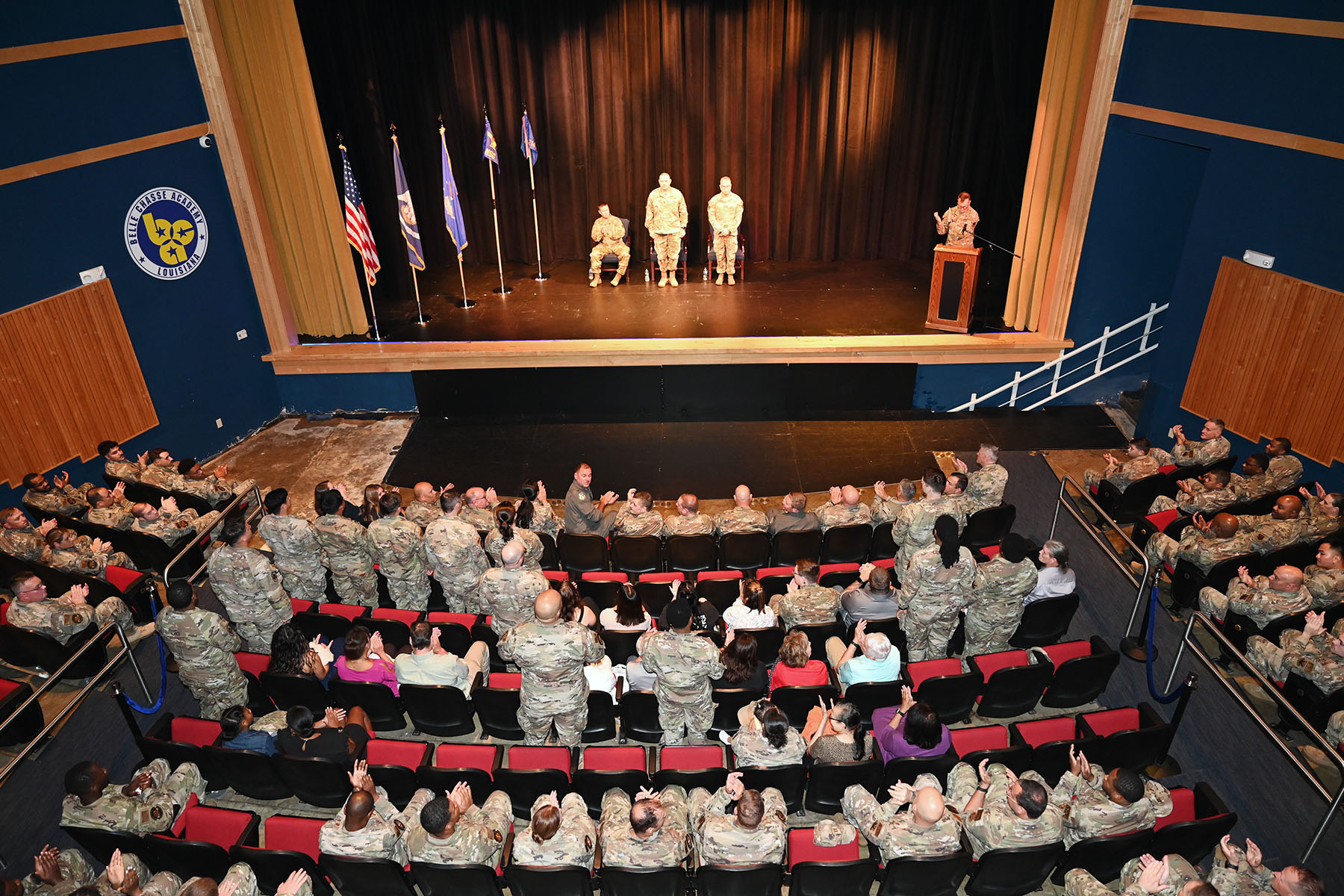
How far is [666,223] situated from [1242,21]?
6.92m

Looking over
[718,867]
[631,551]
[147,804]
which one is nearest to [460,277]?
[631,551]

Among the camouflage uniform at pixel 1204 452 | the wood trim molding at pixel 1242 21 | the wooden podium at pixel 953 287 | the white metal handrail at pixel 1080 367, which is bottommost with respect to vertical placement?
the white metal handrail at pixel 1080 367

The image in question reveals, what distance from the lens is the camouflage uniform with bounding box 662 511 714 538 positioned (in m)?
7.24

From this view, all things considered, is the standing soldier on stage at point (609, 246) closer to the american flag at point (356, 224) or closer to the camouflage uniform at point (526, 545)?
the american flag at point (356, 224)

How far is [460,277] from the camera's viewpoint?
1303 cm

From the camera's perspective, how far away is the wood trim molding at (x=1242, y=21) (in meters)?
7.08

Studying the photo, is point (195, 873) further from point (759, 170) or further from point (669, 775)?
point (759, 170)

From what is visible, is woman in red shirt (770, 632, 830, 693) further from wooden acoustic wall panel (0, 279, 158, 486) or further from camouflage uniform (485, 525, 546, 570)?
wooden acoustic wall panel (0, 279, 158, 486)

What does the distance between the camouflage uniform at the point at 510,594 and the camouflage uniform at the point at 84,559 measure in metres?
3.31

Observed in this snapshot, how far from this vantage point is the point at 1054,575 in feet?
20.4

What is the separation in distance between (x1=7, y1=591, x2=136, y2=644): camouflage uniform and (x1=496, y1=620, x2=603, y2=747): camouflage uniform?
3006 millimetres

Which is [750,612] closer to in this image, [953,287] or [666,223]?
[953,287]

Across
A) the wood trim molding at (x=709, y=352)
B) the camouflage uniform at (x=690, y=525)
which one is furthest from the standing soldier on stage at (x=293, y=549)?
the wood trim molding at (x=709, y=352)

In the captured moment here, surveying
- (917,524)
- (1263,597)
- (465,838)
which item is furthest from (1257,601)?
(465,838)
